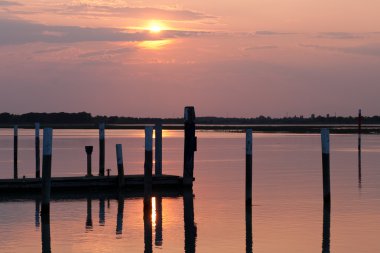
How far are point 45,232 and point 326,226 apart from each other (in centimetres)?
732

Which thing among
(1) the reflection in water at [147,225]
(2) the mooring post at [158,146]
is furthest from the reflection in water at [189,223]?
(2) the mooring post at [158,146]

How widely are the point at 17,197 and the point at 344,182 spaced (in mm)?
13757

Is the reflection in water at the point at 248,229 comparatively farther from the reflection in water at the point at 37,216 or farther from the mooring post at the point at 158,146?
the mooring post at the point at 158,146

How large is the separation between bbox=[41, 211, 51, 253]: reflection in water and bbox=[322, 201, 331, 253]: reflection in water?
6298 millimetres

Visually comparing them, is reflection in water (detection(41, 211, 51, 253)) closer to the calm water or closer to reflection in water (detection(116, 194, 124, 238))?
the calm water

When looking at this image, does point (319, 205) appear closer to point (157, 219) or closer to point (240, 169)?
point (157, 219)

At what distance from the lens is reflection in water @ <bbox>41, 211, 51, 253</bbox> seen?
20.7 m

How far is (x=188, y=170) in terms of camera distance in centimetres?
3375

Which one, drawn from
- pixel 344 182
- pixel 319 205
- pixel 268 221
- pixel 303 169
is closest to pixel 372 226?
pixel 268 221

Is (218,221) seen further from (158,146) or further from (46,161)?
(158,146)

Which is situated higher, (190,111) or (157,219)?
(190,111)

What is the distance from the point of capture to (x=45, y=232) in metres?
23.0

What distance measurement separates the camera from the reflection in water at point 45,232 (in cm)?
2072

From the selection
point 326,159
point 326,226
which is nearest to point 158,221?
point 326,226
